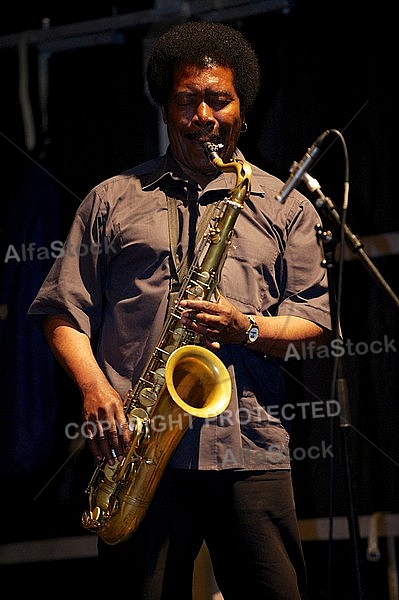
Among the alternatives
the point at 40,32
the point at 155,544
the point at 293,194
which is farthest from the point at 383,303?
the point at 40,32

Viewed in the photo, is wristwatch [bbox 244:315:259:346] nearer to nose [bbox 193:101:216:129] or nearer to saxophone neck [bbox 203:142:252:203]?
saxophone neck [bbox 203:142:252:203]

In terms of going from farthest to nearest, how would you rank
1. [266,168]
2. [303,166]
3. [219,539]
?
[266,168], [219,539], [303,166]

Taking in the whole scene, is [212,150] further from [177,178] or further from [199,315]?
[199,315]

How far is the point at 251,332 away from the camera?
7.23 ft

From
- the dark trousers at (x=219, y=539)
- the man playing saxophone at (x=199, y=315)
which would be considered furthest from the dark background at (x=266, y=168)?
the dark trousers at (x=219, y=539)

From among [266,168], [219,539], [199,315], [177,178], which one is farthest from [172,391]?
[266,168]

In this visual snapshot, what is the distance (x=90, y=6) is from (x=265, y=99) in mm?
759

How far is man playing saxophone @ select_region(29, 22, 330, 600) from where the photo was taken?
83.5 inches

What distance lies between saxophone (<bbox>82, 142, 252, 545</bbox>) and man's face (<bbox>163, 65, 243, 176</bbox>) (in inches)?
2.0

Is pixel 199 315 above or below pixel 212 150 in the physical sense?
below

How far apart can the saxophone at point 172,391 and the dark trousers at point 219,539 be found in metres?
0.11

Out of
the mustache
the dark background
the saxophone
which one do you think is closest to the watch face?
the saxophone

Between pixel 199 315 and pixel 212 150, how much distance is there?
479 mm

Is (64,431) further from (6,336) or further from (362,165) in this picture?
(362,165)
